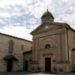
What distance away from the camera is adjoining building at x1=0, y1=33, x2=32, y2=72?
27984 millimetres

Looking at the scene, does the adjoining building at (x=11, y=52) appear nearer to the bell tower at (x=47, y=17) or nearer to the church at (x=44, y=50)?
the church at (x=44, y=50)

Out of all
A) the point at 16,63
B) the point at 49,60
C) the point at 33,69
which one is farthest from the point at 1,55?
the point at 49,60

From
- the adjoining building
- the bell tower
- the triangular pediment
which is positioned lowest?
the adjoining building

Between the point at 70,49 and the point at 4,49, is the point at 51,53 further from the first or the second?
the point at 4,49

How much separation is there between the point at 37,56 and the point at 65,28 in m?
7.41

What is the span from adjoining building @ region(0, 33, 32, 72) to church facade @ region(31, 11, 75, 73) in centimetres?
388

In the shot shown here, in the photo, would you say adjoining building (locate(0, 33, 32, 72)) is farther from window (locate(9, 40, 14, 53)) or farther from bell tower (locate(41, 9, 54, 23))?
bell tower (locate(41, 9, 54, 23))

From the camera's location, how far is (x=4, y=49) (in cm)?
2834

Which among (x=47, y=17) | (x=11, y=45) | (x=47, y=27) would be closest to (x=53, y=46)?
(x=47, y=27)

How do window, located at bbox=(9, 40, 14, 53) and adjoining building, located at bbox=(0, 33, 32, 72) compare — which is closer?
adjoining building, located at bbox=(0, 33, 32, 72)

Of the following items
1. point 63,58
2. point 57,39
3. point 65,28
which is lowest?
point 63,58

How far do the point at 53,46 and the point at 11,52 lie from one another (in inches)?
338

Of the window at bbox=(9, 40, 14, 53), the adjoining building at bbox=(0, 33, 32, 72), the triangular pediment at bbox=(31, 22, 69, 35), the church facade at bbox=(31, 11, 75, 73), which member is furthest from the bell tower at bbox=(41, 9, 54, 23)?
the window at bbox=(9, 40, 14, 53)

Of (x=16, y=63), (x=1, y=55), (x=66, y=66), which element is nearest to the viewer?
(x=66, y=66)
